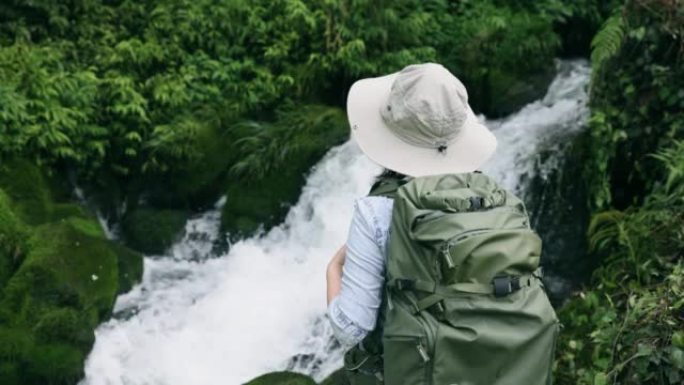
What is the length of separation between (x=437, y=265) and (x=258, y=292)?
5237 mm

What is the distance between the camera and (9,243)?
257 inches

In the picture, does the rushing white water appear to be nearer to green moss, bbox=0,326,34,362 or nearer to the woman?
green moss, bbox=0,326,34,362

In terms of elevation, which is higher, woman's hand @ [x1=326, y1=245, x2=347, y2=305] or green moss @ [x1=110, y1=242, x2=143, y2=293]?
woman's hand @ [x1=326, y1=245, x2=347, y2=305]

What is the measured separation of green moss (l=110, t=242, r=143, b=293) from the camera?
7.31m

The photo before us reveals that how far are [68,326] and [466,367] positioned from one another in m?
4.58

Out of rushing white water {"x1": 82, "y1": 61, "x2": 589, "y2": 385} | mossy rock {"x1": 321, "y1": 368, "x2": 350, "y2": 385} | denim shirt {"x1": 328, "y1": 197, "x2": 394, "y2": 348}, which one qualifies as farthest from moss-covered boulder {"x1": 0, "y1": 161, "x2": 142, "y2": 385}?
denim shirt {"x1": 328, "y1": 197, "x2": 394, "y2": 348}

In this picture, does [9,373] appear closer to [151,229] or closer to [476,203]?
[151,229]

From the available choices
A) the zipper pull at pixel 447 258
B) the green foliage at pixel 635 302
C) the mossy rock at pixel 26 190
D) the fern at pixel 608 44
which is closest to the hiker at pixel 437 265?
the zipper pull at pixel 447 258

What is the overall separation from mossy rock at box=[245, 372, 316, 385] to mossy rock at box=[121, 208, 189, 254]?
2611 mm

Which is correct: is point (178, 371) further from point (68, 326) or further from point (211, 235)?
point (211, 235)

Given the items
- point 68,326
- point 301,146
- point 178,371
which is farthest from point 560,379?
point 301,146

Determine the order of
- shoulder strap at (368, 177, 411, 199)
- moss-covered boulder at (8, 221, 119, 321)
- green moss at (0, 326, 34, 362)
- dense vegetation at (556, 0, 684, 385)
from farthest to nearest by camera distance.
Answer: moss-covered boulder at (8, 221, 119, 321) < green moss at (0, 326, 34, 362) < dense vegetation at (556, 0, 684, 385) < shoulder strap at (368, 177, 411, 199)

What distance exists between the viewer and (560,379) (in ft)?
16.0

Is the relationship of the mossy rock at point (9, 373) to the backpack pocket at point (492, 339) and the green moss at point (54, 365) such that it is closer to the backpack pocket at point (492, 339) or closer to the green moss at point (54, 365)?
the green moss at point (54, 365)
